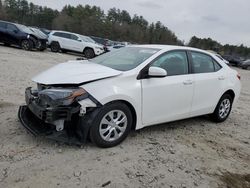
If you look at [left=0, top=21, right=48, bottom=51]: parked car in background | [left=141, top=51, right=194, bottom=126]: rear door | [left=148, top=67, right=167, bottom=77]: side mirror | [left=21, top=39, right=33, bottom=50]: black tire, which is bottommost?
[left=141, top=51, right=194, bottom=126]: rear door

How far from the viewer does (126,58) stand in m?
4.99

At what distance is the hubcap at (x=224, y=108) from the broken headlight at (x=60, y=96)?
3291mm

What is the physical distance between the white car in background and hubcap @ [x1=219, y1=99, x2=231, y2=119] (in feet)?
50.0

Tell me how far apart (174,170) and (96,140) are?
3.62ft

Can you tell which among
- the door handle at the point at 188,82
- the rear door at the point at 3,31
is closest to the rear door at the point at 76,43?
the rear door at the point at 3,31

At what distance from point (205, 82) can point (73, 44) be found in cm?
1660

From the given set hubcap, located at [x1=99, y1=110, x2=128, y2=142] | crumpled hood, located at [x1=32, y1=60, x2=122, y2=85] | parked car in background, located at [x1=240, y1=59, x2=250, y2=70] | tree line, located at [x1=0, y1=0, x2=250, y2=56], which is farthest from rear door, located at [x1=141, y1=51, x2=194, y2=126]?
tree line, located at [x1=0, y1=0, x2=250, y2=56]

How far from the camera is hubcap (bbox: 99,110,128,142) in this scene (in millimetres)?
4168

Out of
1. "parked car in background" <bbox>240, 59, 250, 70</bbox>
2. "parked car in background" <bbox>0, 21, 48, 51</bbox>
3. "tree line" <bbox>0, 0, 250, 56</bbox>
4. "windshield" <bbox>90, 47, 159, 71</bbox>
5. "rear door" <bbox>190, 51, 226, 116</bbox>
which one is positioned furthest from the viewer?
"tree line" <bbox>0, 0, 250, 56</bbox>

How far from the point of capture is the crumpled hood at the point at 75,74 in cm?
406

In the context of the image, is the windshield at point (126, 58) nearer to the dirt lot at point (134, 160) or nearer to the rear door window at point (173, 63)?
the rear door window at point (173, 63)

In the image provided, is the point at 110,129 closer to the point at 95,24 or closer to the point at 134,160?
the point at 134,160

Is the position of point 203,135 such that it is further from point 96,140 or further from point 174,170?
point 96,140

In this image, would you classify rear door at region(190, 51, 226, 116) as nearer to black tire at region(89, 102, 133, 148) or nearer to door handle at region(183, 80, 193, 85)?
door handle at region(183, 80, 193, 85)
